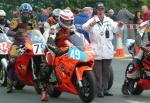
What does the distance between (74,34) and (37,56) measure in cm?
122

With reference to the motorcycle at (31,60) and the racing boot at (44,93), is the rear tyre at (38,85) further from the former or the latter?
the racing boot at (44,93)

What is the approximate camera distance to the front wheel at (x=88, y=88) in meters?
11.2

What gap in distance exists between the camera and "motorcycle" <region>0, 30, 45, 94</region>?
12812 mm

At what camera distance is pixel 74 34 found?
12.1m

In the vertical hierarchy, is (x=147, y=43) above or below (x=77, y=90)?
above

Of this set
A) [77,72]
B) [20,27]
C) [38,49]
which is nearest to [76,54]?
[77,72]

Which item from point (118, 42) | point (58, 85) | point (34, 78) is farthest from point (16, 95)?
point (118, 42)

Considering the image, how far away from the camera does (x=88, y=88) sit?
11305mm

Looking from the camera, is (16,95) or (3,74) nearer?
(16,95)

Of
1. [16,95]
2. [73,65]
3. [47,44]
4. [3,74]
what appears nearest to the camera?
[73,65]

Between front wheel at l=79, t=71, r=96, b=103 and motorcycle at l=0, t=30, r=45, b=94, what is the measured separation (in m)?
1.57

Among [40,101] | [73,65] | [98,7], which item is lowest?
[40,101]

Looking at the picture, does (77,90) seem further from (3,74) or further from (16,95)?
(3,74)

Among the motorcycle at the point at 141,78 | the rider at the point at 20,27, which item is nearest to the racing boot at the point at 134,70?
the motorcycle at the point at 141,78
